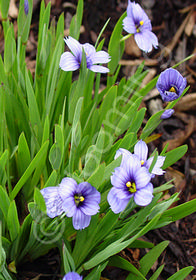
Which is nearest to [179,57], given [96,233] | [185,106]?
[185,106]

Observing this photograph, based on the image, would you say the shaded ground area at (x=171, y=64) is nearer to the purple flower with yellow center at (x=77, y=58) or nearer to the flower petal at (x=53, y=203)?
the flower petal at (x=53, y=203)

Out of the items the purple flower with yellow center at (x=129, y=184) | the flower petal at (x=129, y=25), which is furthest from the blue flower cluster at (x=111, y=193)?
the flower petal at (x=129, y=25)

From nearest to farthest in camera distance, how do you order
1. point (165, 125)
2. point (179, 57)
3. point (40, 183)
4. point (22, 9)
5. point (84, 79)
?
1. point (84, 79)
2. point (22, 9)
3. point (40, 183)
4. point (165, 125)
5. point (179, 57)

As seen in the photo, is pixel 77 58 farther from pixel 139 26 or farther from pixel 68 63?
pixel 139 26

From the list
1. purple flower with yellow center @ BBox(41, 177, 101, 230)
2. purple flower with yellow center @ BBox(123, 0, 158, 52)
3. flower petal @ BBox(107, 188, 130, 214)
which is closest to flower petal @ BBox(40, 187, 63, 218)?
purple flower with yellow center @ BBox(41, 177, 101, 230)

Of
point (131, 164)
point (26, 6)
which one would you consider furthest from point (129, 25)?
point (131, 164)

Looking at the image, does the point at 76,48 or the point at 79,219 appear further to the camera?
the point at 76,48

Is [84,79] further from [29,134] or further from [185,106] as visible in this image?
[185,106]
